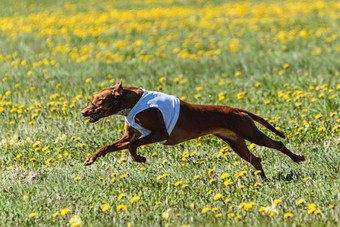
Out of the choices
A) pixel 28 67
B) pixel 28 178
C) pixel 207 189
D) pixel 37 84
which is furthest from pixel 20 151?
pixel 28 67

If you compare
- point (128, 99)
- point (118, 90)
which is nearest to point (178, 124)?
point (128, 99)

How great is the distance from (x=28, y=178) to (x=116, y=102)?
3.73ft

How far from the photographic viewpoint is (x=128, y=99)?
4.44m

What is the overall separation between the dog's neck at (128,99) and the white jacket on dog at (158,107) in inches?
1.2

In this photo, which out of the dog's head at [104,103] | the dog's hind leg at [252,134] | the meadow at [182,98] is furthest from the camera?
the dog's hind leg at [252,134]

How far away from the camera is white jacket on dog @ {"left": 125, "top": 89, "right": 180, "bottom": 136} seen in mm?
4449

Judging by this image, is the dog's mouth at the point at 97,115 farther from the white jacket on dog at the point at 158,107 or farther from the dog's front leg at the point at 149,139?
the dog's front leg at the point at 149,139

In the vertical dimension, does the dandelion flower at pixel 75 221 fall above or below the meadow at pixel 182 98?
above

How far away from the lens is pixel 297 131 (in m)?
5.76

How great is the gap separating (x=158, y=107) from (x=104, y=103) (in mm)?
438

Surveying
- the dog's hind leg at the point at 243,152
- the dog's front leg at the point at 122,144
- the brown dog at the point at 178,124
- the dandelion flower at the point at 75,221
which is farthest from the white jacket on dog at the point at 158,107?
the dandelion flower at the point at 75,221

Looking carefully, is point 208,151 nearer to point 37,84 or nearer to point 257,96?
point 257,96

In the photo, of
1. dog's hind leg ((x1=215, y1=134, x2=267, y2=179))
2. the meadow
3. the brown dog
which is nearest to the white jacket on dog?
the brown dog

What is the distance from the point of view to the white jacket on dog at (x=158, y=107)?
14.6 feet
